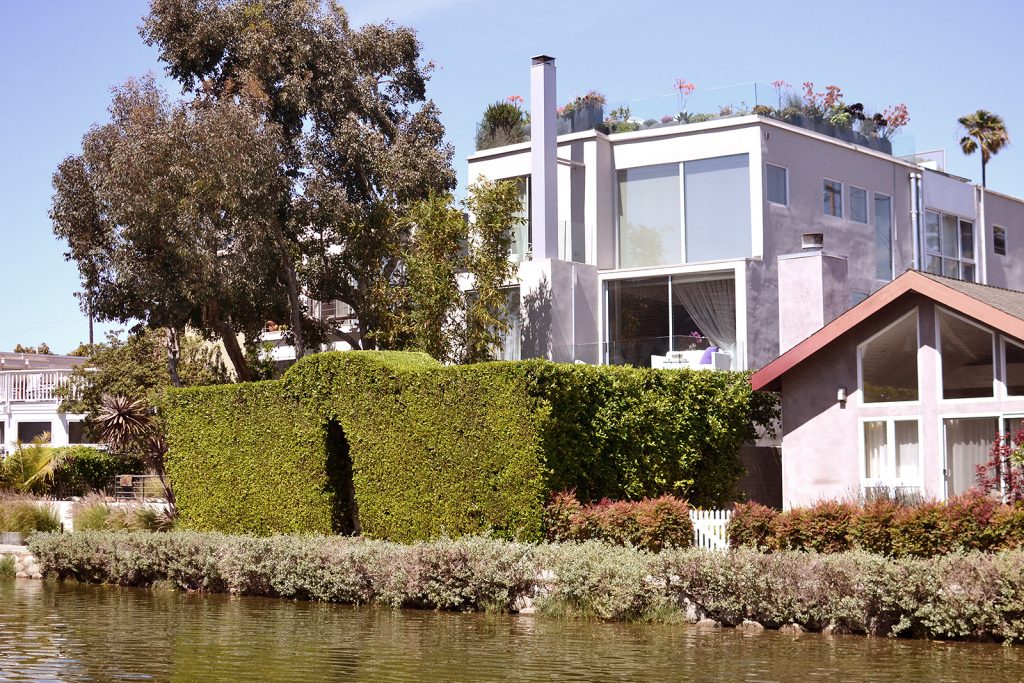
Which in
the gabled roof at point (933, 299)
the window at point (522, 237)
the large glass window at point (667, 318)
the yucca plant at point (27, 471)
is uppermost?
the window at point (522, 237)

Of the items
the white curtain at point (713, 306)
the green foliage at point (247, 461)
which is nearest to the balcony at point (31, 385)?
the green foliage at point (247, 461)

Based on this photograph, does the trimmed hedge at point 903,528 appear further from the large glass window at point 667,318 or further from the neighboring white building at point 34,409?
the neighboring white building at point 34,409

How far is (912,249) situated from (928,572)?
83.4 ft

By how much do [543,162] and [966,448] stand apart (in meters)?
16.1

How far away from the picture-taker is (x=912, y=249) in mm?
39062

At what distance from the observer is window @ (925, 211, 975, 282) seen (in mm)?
40000

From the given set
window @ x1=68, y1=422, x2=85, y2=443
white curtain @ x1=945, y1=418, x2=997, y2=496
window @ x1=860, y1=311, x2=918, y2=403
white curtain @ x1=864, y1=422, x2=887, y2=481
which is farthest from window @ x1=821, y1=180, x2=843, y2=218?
window @ x1=68, y1=422, x2=85, y2=443

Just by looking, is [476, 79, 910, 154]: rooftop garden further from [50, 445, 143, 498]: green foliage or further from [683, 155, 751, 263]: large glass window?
[50, 445, 143, 498]: green foliage

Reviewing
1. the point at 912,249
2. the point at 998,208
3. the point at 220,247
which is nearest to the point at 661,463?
the point at 220,247

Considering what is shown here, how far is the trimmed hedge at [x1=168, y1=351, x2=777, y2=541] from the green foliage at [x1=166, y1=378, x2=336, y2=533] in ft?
0.11

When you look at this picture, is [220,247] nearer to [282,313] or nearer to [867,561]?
[282,313]

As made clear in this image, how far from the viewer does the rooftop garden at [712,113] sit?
1388 inches

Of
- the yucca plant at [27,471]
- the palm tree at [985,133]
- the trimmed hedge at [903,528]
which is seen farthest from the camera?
the palm tree at [985,133]

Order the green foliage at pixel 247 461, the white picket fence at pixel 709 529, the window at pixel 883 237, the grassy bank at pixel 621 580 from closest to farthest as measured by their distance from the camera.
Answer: the grassy bank at pixel 621 580 → the white picket fence at pixel 709 529 → the green foliage at pixel 247 461 → the window at pixel 883 237
